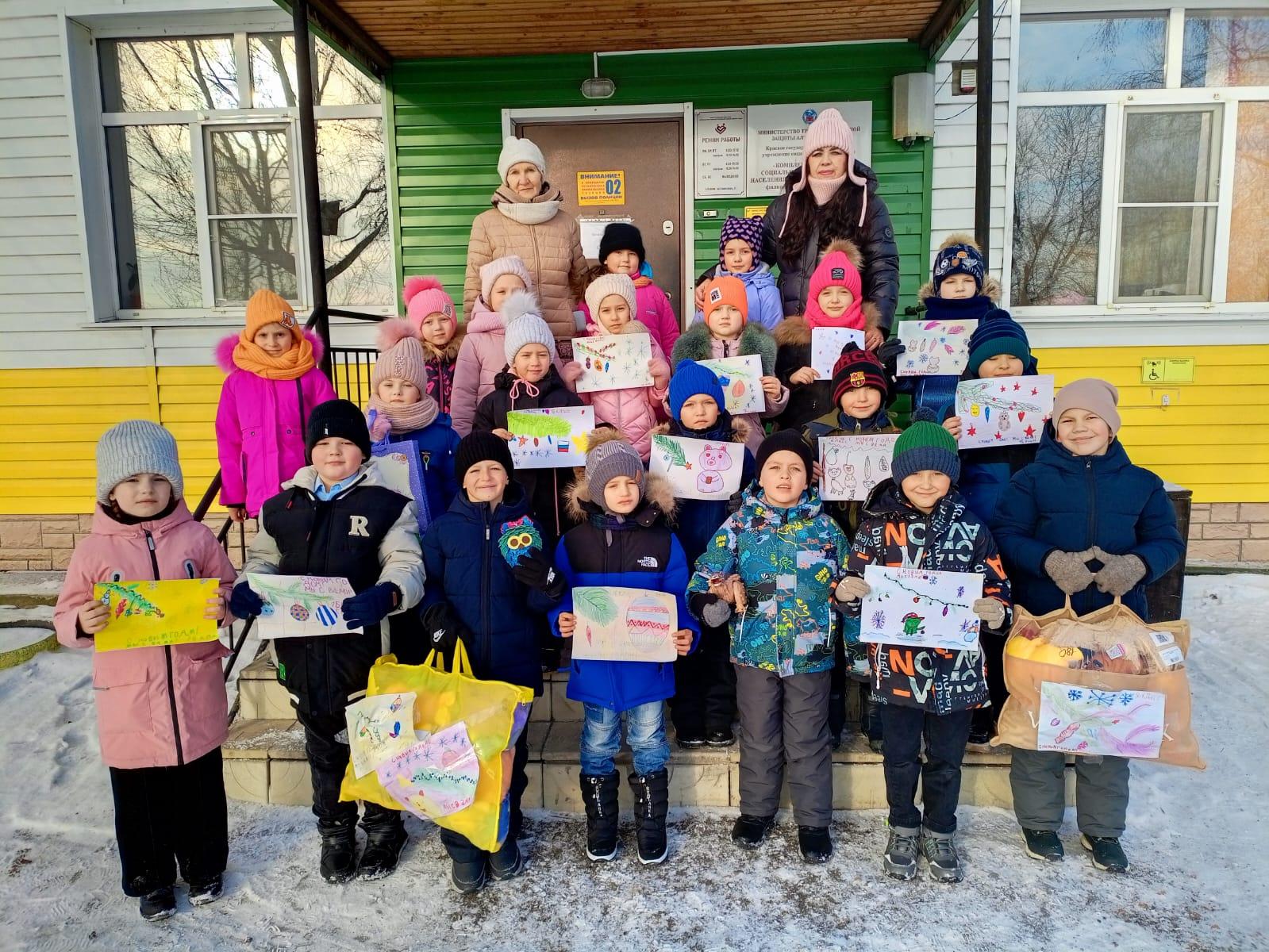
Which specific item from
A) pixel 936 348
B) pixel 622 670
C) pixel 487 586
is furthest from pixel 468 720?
pixel 936 348

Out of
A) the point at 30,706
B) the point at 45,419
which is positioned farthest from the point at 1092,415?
the point at 45,419

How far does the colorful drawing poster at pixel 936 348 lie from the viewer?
3545mm

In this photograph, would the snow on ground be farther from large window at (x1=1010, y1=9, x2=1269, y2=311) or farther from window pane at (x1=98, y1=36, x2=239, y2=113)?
window pane at (x1=98, y1=36, x2=239, y2=113)

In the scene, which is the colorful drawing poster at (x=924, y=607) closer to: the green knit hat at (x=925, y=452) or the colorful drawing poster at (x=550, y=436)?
the green knit hat at (x=925, y=452)

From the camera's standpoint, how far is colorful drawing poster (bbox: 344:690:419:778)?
8.06 ft

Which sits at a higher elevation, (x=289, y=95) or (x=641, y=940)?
(x=289, y=95)

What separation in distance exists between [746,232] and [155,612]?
3042 mm

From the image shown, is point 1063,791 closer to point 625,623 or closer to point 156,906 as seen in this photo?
point 625,623

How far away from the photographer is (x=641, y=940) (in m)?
2.42

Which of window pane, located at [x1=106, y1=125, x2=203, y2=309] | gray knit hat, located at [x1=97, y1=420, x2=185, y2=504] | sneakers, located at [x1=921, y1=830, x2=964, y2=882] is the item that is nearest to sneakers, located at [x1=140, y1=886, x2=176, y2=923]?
gray knit hat, located at [x1=97, y1=420, x2=185, y2=504]

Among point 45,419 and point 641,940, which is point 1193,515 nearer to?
point 641,940

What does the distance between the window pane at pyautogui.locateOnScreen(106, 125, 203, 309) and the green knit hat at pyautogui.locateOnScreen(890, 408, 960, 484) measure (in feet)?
20.6

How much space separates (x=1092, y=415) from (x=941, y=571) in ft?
2.69

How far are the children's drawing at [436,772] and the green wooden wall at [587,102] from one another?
14.9 feet
